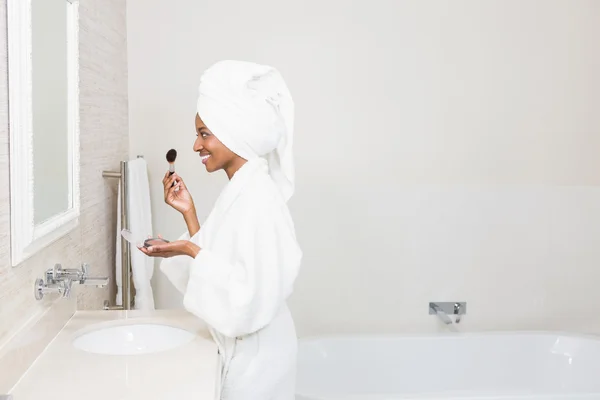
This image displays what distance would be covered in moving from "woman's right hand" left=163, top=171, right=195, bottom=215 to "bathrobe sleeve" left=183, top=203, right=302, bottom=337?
244mm

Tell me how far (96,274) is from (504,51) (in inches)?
80.3

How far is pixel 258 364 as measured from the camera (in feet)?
5.59

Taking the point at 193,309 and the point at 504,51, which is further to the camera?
the point at 504,51

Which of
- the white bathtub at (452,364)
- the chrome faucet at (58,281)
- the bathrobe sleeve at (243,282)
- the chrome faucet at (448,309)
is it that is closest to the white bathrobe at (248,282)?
the bathrobe sleeve at (243,282)

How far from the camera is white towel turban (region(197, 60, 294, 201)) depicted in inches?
66.6

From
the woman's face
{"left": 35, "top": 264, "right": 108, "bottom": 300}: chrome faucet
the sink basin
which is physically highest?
the woman's face

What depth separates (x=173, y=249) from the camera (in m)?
1.57

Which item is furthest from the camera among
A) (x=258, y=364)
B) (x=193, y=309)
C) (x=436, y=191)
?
(x=436, y=191)

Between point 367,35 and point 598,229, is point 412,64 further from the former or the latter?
point 598,229

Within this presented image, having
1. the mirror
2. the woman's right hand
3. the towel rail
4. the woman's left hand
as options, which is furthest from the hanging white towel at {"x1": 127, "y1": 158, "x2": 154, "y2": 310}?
the woman's left hand

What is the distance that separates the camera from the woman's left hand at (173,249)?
1554 mm

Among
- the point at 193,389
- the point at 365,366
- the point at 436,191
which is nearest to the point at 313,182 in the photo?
the point at 436,191

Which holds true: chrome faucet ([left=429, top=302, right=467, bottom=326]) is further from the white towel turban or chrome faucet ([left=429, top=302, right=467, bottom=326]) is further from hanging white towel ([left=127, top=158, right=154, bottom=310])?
the white towel turban

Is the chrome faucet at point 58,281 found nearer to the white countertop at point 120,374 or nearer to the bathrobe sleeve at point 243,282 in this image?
the white countertop at point 120,374
